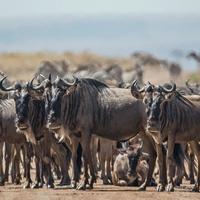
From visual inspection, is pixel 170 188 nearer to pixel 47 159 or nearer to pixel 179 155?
pixel 179 155

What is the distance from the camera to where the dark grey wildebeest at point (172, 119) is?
19.1 metres

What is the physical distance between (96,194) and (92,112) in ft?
7.45

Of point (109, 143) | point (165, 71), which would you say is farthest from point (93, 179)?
point (165, 71)

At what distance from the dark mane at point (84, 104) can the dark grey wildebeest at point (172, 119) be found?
1.37m

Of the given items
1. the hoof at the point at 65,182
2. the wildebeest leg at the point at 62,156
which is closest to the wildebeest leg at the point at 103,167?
the wildebeest leg at the point at 62,156

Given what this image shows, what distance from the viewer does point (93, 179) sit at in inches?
787

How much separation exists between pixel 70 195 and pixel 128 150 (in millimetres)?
4156

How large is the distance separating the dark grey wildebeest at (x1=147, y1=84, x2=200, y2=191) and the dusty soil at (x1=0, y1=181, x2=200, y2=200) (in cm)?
73

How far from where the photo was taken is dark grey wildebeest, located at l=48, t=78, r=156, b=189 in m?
19.9

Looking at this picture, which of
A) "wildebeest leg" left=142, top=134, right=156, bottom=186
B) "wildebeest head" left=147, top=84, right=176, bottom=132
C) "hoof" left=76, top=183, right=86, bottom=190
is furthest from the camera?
"wildebeest leg" left=142, top=134, right=156, bottom=186

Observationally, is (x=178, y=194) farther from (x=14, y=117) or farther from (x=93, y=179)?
(x=14, y=117)

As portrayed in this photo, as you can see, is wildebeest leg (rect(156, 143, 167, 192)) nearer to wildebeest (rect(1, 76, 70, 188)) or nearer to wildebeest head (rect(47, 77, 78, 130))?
wildebeest head (rect(47, 77, 78, 130))

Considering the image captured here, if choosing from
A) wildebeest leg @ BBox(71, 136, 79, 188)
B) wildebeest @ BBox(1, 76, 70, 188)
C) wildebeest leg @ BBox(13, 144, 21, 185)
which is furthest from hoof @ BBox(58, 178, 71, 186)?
wildebeest leg @ BBox(13, 144, 21, 185)

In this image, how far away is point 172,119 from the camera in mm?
19562
